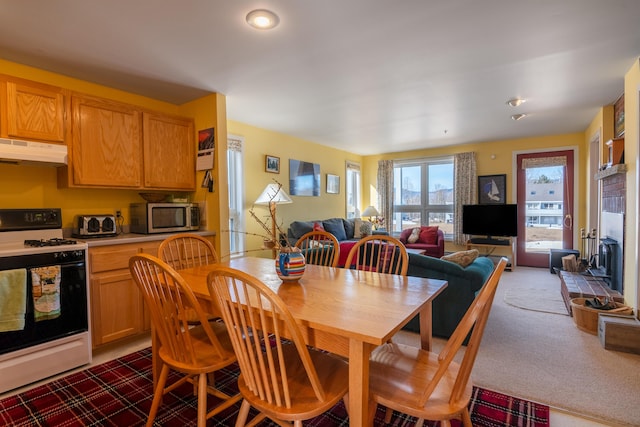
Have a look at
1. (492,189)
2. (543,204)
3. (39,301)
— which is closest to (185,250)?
(39,301)

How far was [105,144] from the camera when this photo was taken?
111 inches

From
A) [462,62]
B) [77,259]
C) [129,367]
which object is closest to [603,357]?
[462,62]

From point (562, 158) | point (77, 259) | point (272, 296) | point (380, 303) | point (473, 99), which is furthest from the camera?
point (562, 158)

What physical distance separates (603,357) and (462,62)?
8.47 ft

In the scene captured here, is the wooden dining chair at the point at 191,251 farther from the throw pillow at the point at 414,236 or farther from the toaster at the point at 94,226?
the throw pillow at the point at 414,236

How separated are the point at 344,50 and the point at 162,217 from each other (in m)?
2.23

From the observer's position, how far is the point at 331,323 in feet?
3.78

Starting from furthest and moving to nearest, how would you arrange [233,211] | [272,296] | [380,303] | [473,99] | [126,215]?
[233,211], [473,99], [126,215], [380,303], [272,296]

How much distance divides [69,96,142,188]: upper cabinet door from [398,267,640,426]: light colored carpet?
295cm

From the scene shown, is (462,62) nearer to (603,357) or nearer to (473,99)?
(473,99)

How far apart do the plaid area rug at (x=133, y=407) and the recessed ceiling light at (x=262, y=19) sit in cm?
234

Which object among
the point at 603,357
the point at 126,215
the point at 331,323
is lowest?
the point at 603,357

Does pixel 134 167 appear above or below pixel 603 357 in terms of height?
above

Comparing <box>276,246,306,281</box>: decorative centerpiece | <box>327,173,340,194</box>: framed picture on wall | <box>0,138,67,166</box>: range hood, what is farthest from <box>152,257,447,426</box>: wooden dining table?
<box>327,173,340,194</box>: framed picture on wall
